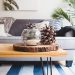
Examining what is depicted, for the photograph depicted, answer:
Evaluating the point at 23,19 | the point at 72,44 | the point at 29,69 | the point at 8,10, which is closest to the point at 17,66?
the point at 29,69

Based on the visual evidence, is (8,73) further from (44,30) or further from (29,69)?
(44,30)

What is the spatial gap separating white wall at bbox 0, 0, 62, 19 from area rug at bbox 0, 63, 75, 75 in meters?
1.63

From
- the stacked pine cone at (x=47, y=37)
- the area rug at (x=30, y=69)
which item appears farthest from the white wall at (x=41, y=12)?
the stacked pine cone at (x=47, y=37)

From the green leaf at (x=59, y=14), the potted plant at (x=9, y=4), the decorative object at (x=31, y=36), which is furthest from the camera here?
the potted plant at (x=9, y=4)

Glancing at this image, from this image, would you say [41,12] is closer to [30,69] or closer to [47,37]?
[30,69]

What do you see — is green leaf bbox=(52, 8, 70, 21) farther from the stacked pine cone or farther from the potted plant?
the stacked pine cone

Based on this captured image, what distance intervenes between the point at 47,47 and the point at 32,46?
0.15 m

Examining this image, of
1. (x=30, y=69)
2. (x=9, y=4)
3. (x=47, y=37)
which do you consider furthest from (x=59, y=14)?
(x=47, y=37)

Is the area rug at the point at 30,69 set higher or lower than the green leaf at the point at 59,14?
lower

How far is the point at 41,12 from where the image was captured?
510 cm

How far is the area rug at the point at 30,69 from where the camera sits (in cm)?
321

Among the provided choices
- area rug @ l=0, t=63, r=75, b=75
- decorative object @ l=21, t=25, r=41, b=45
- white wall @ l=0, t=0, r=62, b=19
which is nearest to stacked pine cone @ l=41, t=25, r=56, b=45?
decorative object @ l=21, t=25, r=41, b=45

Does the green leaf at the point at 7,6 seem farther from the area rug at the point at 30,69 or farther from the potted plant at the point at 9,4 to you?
the area rug at the point at 30,69

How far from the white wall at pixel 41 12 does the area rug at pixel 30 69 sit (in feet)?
5.34
